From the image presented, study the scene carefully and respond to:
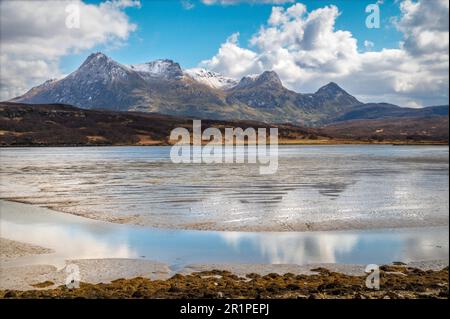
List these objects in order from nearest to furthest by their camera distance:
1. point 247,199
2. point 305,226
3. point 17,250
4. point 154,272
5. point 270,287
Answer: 1. point 270,287
2. point 154,272
3. point 17,250
4. point 305,226
5. point 247,199

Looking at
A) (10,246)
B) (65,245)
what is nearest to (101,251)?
(65,245)

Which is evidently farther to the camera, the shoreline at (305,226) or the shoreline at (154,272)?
the shoreline at (305,226)

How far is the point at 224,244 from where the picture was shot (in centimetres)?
2825

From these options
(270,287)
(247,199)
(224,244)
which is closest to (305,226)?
(224,244)

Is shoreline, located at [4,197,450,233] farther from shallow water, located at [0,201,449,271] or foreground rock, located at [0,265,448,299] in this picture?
foreground rock, located at [0,265,448,299]

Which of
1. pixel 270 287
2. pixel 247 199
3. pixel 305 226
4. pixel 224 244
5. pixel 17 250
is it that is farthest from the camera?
pixel 247 199

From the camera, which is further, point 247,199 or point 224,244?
point 247,199

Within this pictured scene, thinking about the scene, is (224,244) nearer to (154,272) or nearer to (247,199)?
(154,272)

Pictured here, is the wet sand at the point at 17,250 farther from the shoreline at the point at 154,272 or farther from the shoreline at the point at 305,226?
the shoreline at the point at 305,226

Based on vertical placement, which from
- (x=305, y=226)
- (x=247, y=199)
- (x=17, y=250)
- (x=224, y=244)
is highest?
(x=247, y=199)

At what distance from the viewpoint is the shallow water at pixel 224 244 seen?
24609 mm

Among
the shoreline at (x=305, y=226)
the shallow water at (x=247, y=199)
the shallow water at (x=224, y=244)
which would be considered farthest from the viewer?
the shallow water at (x=247, y=199)

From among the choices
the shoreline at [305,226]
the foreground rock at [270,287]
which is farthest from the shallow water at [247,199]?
the foreground rock at [270,287]

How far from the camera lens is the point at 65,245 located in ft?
93.5
